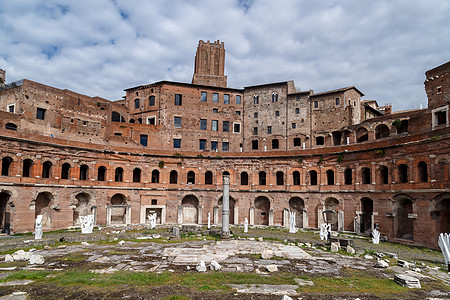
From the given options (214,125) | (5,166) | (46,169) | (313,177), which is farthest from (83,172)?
(313,177)

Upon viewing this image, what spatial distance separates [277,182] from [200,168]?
9.70 m

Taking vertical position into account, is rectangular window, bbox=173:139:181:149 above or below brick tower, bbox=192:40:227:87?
below

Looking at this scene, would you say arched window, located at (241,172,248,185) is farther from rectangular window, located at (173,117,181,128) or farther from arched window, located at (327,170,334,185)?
rectangular window, located at (173,117,181,128)

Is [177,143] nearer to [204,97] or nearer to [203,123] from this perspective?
[203,123]

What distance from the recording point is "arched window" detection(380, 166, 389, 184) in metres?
28.6

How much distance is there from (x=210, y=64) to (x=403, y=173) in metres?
32.8

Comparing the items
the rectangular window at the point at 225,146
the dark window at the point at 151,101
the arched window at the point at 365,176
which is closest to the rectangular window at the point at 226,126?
the rectangular window at the point at 225,146

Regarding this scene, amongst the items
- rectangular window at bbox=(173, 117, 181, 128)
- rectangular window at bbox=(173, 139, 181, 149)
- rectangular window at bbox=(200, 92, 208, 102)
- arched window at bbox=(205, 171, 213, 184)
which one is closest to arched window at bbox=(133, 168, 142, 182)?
rectangular window at bbox=(173, 139, 181, 149)

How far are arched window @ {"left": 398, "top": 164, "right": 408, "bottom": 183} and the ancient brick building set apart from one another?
9 cm

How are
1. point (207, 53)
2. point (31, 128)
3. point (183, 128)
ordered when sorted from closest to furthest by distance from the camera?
point (31, 128) < point (183, 128) < point (207, 53)

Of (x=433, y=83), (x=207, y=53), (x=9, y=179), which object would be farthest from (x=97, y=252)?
(x=207, y=53)

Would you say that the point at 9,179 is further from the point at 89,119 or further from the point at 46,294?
the point at 46,294

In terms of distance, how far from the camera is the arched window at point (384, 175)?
93.8ft

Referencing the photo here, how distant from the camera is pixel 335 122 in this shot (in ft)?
131
